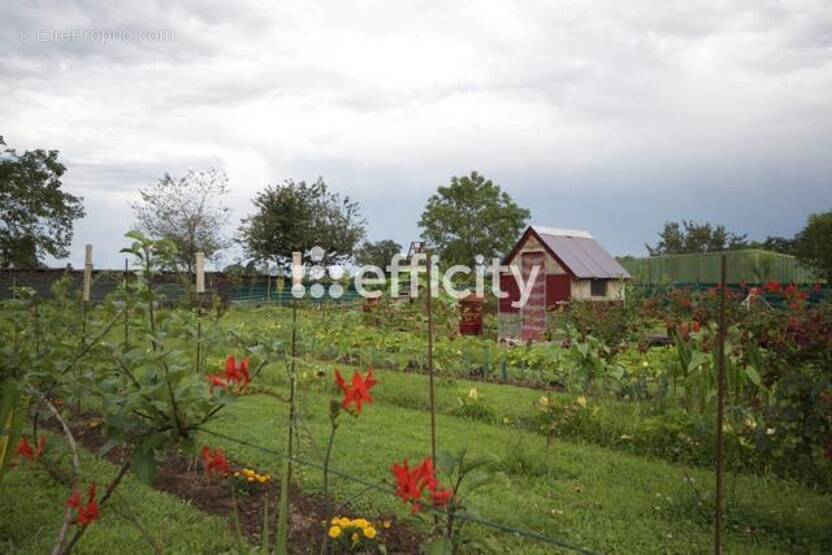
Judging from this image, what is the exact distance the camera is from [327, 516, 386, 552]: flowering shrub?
2904 millimetres

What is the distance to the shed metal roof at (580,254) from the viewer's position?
504 inches

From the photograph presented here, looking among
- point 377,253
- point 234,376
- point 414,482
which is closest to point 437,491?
point 414,482

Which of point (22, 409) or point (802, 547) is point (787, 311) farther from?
point (22, 409)

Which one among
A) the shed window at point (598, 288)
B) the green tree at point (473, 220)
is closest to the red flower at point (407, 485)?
the shed window at point (598, 288)

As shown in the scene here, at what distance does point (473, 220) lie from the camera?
36344 mm

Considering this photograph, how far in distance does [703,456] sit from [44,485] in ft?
14.0

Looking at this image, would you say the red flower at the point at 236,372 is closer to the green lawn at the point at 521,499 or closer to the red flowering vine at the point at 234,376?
the red flowering vine at the point at 234,376

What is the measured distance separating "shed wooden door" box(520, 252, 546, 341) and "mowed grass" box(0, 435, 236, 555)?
9585 mm

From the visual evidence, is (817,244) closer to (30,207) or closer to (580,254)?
(580,254)

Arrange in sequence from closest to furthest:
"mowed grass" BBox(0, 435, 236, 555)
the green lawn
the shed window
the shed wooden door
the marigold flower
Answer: "mowed grass" BBox(0, 435, 236, 555), the green lawn, the marigold flower, the shed wooden door, the shed window

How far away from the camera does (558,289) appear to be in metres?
12.6

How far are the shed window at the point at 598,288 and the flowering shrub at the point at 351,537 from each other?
10552 millimetres

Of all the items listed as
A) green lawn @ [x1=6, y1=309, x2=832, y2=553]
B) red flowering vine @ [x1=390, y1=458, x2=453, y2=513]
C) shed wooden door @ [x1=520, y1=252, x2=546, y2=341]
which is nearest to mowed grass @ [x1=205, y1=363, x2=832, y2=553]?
green lawn @ [x1=6, y1=309, x2=832, y2=553]

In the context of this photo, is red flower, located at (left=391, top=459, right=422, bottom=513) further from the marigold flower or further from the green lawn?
the marigold flower
